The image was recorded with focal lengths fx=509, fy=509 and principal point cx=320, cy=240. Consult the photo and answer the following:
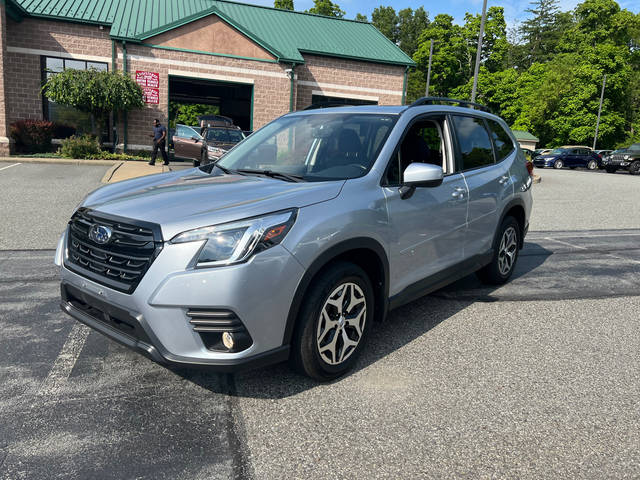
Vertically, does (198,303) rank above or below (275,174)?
below

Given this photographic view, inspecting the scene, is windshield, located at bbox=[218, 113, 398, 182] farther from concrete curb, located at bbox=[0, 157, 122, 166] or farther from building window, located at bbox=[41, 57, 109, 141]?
building window, located at bbox=[41, 57, 109, 141]

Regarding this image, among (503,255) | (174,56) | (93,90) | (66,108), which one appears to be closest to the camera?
(503,255)

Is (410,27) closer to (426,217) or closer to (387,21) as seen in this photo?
(387,21)

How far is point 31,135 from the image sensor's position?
66.5ft

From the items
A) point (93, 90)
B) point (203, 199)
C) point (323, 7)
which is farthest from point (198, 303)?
point (323, 7)

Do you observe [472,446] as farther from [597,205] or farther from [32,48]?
[32,48]

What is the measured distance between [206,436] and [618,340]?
3.55 meters

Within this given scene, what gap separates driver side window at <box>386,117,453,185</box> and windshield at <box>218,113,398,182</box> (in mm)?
173

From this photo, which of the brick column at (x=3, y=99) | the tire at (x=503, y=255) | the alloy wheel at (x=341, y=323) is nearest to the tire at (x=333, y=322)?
the alloy wheel at (x=341, y=323)

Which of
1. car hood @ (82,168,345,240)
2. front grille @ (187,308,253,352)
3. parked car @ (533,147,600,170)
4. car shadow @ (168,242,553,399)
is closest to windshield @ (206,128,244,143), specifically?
car shadow @ (168,242,553,399)

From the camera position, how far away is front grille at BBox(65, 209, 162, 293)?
280cm

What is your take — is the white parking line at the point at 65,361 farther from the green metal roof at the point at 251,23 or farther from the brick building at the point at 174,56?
the green metal roof at the point at 251,23

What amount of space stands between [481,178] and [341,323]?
236cm

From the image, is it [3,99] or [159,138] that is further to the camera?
[3,99]
